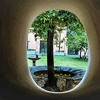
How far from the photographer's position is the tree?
27.8 feet

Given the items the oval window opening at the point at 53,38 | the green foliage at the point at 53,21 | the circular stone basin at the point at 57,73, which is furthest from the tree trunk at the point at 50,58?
the circular stone basin at the point at 57,73

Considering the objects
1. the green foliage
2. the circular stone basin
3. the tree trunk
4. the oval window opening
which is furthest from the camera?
the circular stone basin

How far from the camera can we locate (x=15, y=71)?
14.6 feet

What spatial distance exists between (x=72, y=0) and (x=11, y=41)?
1883mm

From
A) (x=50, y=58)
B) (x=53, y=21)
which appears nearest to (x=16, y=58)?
(x=53, y=21)

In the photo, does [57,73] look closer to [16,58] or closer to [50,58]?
[50,58]

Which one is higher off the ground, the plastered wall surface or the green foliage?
the green foliage

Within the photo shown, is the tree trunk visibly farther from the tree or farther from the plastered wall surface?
the plastered wall surface

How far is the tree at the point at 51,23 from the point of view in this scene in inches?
333

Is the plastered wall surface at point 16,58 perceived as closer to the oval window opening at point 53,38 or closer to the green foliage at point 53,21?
the green foliage at point 53,21

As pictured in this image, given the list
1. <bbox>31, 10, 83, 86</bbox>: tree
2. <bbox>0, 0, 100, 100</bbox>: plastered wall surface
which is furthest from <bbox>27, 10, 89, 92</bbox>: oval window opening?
<bbox>0, 0, 100, 100</bbox>: plastered wall surface

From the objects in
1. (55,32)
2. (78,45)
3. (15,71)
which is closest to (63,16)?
(55,32)

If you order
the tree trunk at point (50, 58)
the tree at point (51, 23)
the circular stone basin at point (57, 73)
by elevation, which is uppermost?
the tree at point (51, 23)

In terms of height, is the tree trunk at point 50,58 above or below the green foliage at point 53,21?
below
